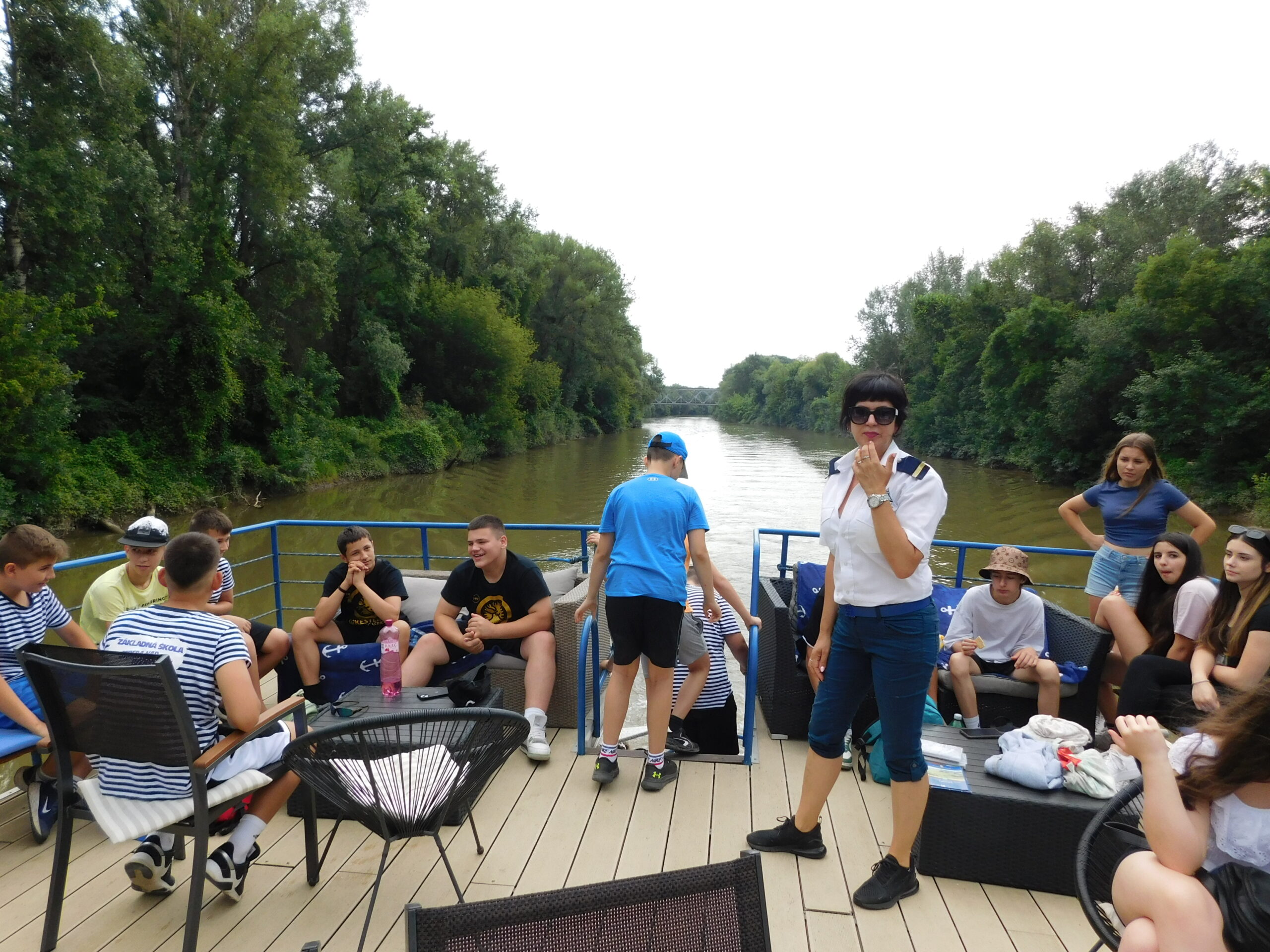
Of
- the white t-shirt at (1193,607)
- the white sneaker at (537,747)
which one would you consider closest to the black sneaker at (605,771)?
the white sneaker at (537,747)

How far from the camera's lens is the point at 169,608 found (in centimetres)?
217

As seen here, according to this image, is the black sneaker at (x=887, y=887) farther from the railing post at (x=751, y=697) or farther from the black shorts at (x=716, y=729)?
the black shorts at (x=716, y=729)

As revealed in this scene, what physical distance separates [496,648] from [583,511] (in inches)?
650

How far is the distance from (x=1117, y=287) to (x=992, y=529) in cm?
1478

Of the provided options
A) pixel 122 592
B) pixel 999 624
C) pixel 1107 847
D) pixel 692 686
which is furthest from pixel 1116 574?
pixel 122 592

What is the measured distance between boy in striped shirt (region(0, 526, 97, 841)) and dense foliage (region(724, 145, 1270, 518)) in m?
20.5

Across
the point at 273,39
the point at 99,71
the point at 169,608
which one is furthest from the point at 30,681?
the point at 273,39

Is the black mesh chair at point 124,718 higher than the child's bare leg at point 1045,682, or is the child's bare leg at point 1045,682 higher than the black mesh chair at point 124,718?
the black mesh chair at point 124,718

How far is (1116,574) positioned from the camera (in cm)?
404

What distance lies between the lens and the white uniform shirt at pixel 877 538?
216 cm

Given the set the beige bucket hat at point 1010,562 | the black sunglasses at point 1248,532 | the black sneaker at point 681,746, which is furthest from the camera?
the beige bucket hat at point 1010,562

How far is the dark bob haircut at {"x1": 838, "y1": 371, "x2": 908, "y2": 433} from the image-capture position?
2.21 m

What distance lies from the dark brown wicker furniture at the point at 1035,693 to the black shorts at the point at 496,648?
2.07 m

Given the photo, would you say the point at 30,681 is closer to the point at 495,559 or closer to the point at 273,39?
the point at 495,559
